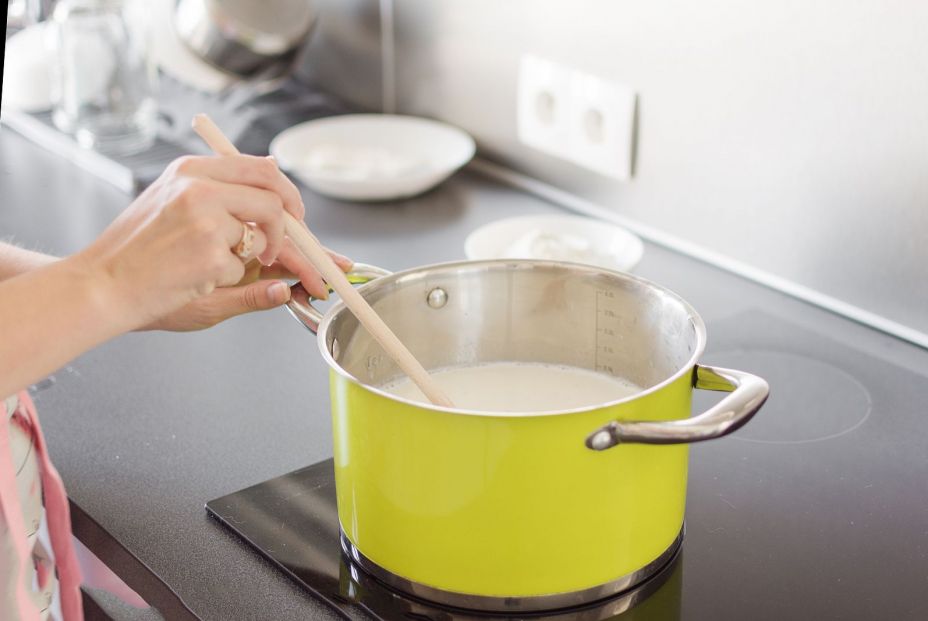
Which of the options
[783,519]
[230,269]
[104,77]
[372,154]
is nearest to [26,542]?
[230,269]

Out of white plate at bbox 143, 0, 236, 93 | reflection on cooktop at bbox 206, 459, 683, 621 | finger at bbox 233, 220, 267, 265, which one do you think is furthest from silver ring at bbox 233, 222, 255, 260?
white plate at bbox 143, 0, 236, 93

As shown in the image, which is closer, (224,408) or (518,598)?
(518,598)

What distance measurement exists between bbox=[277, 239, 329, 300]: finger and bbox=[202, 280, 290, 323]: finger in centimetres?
2

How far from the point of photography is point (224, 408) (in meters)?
0.98

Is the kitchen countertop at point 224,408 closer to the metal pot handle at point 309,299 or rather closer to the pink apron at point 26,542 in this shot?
the pink apron at point 26,542

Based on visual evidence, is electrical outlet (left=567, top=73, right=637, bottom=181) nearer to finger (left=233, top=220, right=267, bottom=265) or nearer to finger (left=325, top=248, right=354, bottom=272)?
finger (left=325, top=248, right=354, bottom=272)

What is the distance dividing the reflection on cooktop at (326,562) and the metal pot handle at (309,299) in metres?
0.14

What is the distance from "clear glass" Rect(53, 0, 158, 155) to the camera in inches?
60.9

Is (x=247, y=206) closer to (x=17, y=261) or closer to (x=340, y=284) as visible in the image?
(x=340, y=284)

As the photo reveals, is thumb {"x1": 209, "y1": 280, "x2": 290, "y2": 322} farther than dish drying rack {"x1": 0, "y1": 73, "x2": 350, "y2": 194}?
No

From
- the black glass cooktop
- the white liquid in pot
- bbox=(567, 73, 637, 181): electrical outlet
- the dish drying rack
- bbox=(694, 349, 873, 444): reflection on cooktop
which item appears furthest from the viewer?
the dish drying rack

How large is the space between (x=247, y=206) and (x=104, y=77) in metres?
1.01

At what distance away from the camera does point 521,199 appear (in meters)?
1.45

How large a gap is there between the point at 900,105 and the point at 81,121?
1.12m
